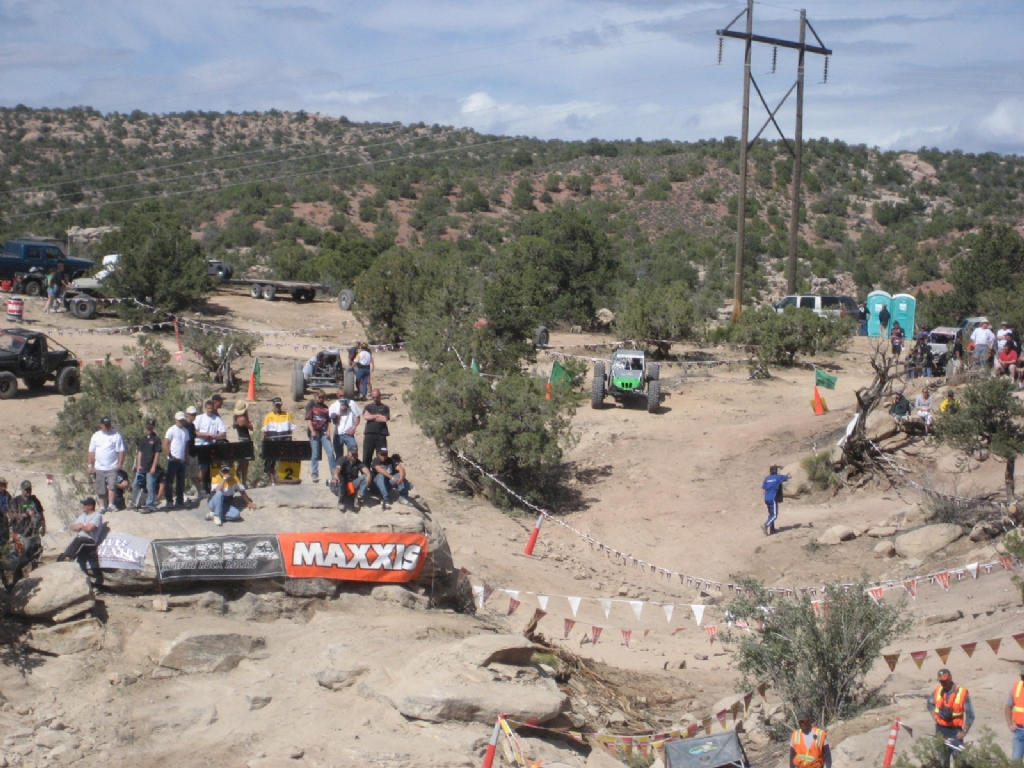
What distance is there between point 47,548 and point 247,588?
2426mm

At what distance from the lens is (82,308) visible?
1293 inches

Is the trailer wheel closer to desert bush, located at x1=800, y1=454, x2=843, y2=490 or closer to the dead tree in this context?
desert bush, located at x1=800, y1=454, x2=843, y2=490

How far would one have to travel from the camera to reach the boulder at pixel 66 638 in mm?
10320

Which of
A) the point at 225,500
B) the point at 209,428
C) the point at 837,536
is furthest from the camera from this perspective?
the point at 837,536

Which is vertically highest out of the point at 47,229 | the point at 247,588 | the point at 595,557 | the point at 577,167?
the point at 577,167

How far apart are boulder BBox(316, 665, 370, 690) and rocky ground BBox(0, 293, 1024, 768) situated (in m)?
0.02

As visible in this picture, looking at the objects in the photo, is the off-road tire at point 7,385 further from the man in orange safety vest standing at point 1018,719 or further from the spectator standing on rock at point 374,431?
the man in orange safety vest standing at point 1018,719

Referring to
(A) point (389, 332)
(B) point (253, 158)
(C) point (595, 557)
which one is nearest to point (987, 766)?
(C) point (595, 557)

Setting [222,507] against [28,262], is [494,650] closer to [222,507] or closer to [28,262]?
[222,507]

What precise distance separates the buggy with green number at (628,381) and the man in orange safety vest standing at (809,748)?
15.8 m

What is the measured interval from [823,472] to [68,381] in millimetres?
16671

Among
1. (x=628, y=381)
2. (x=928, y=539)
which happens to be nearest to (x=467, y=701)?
(x=928, y=539)

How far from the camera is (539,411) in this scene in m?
19.8

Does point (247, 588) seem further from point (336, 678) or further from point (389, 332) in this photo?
point (389, 332)
